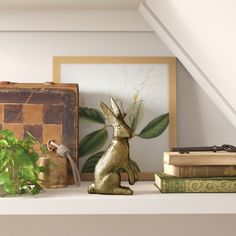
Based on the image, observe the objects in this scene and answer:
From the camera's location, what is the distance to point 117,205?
2.54 feet

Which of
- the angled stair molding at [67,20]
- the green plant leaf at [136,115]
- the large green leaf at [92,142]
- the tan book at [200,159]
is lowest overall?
the tan book at [200,159]

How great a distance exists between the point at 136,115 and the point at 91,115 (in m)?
0.12

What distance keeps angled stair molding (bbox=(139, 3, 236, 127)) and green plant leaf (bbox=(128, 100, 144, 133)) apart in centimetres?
15

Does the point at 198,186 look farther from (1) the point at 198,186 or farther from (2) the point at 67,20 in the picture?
(2) the point at 67,20

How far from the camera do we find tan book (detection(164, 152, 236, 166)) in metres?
Answer: 0.84

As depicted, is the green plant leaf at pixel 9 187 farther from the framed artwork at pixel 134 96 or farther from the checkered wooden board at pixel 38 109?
the framed artwork at pixel 134 96

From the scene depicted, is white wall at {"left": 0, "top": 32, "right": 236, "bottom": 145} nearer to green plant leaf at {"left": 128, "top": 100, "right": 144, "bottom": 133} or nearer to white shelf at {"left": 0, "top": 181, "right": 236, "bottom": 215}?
green plant leaf at {"left": 128, "top": 100, "right": 144, "bottom": 133}

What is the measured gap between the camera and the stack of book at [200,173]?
32.6 inches

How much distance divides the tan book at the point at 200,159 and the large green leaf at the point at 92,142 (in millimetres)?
261

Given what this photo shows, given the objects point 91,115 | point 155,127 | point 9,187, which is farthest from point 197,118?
point 9,187

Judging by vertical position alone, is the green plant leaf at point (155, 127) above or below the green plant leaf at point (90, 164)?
above

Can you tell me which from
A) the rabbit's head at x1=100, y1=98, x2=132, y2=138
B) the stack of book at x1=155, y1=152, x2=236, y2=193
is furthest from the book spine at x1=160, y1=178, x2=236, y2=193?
the rabbit's head at x1=100, y1=98, x2=132, y2=138

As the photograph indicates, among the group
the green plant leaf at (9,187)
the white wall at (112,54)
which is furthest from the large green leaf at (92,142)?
the green plant leaf at (9,187)

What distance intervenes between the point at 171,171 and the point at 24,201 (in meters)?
0.31
